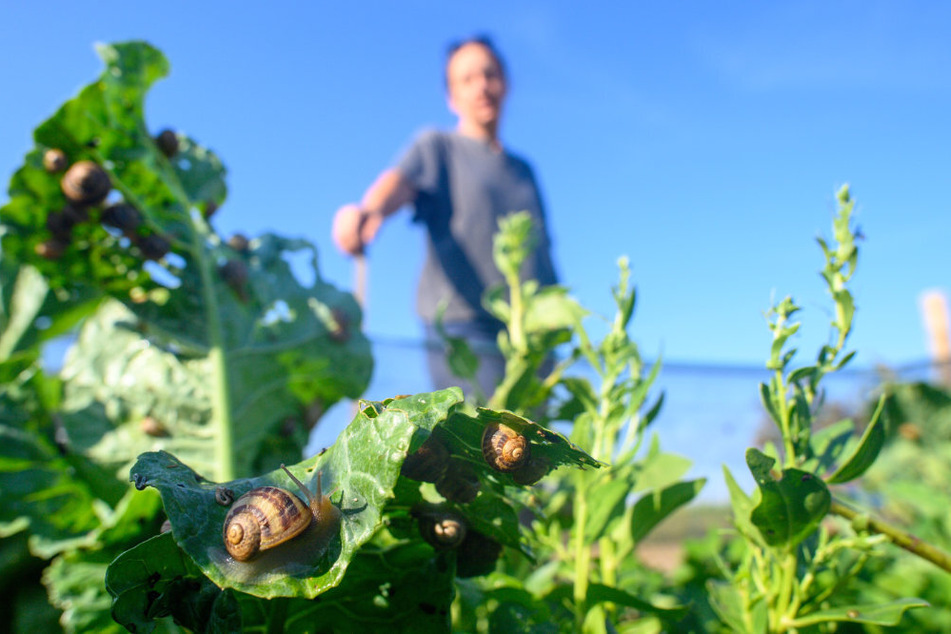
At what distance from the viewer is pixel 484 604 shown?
1.01 m

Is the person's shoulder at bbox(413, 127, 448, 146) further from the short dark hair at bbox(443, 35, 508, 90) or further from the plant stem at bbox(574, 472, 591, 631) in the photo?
the plant stem at bbox(574, 472, 591, 631)

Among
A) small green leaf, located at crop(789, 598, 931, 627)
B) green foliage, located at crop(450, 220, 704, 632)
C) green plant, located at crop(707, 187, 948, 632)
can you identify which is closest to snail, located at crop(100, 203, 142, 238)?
green foliage, located at crop(450, 220, 704, 632)

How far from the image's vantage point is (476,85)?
4.17m

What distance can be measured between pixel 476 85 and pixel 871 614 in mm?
3768

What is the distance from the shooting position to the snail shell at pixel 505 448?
66 cm

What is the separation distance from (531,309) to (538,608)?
2.04ft

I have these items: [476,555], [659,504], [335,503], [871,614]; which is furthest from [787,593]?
[335,503]

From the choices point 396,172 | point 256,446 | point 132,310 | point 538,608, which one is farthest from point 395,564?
point 396,172

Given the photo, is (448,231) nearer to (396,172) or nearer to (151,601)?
(396,172)

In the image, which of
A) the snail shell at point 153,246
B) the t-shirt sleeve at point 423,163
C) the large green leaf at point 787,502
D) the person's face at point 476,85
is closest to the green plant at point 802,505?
the large green leaf at point 787,502

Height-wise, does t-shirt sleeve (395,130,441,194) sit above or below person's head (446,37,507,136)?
below

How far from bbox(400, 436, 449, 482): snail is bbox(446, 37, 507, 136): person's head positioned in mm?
3663

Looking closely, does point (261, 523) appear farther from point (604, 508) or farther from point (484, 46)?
point (484, 46)

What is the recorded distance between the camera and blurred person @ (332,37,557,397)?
3402mm
